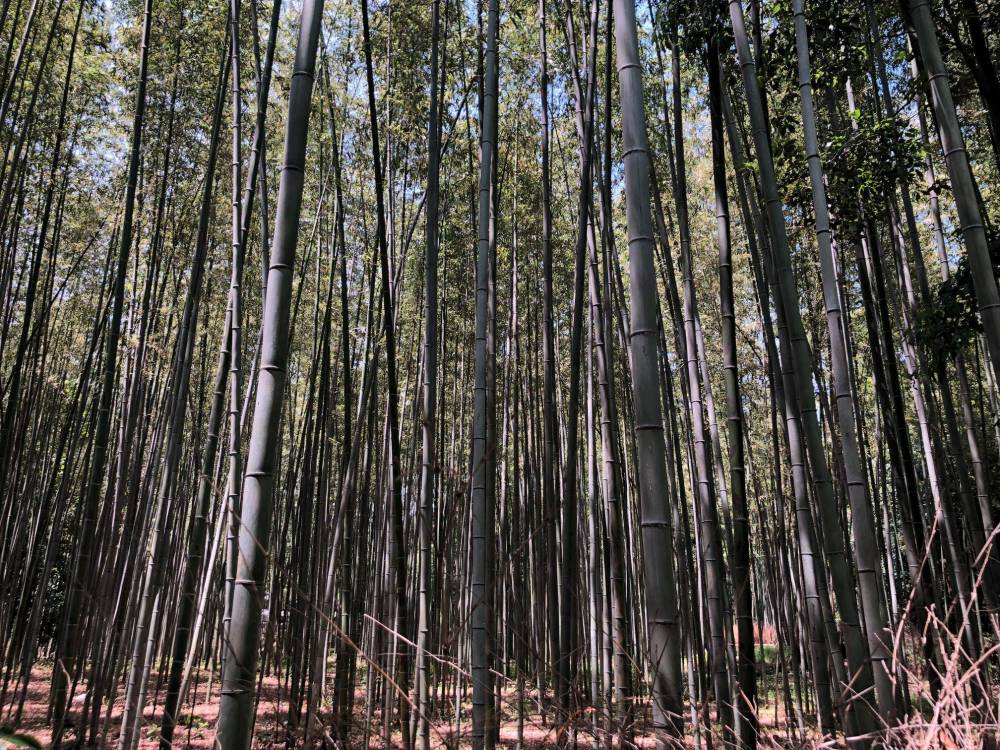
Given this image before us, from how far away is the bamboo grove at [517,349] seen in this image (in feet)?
5.32

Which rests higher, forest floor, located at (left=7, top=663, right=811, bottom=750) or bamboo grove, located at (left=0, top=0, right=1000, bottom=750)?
bamboo grove, located at (left=0, top=0, right=1000, bottom=750)

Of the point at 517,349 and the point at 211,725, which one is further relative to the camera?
the point at 211,725

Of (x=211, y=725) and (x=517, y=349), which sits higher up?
(x=517, y=349)

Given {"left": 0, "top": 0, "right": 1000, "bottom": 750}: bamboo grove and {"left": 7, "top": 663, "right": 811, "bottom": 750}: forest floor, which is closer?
{"left": 0, "top": 0, "right": 1000, "bottom": 750}: bamboo grove

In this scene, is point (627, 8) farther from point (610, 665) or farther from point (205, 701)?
point (205, 701)

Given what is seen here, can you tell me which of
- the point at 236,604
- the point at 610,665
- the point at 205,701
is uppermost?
the point at 236,604

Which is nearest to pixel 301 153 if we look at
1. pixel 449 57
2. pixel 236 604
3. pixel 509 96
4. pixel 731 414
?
pixel 236 604

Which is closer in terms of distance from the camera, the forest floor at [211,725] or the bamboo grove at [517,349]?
the bamboo grove at [517,349]

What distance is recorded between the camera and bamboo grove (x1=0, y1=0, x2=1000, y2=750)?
63.9 inches

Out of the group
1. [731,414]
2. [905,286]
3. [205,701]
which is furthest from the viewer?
[205,701]

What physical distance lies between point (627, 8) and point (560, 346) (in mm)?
6505

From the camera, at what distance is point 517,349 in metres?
4.53

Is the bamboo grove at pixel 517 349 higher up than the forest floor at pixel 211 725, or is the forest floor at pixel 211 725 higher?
the bamboo grove at pixel 517 349

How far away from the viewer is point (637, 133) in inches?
53.7
